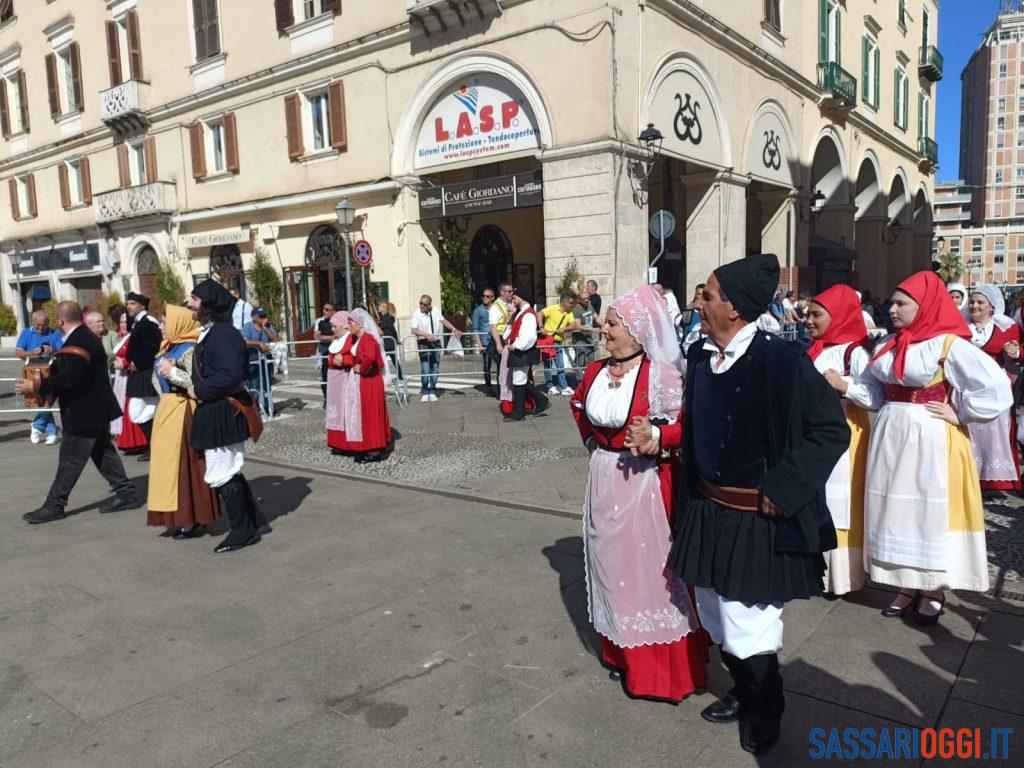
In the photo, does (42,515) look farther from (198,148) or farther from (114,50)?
(114,50)

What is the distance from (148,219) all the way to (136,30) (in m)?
5.78

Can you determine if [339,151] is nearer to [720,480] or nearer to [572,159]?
[572,159]

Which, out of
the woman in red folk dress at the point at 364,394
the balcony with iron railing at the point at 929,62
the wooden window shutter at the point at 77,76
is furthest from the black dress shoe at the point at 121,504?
the balcony with iron railing at the point at 929,62

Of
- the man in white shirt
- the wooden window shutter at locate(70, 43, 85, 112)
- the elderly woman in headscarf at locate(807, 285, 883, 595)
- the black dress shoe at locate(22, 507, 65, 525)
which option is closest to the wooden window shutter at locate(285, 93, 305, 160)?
the man in white shirt

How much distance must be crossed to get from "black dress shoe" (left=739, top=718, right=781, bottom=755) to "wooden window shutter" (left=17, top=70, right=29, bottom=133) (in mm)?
34686

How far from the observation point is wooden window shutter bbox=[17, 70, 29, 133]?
1128 inches

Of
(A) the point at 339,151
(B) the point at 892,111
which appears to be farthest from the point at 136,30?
(B) the point at 892,111

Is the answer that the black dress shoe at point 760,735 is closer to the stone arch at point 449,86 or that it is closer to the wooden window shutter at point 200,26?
the stone arch at point 449,86

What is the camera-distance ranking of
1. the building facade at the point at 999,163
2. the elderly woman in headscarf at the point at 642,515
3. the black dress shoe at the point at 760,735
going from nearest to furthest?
1. the black dress shoe at the point at 760,735
2. the elderly woman in headscarf at the point at 642,515
3. the building facade at the point at 999,163

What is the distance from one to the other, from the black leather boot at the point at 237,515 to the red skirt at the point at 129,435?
14.2 ft

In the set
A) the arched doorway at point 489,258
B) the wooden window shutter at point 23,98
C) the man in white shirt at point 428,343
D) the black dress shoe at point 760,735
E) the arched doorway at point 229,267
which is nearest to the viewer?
the black dress shoe at point 760,735

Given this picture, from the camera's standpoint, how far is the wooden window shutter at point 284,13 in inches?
737

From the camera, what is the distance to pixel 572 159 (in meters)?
14.5

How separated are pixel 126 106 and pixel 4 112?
36.8 ft
